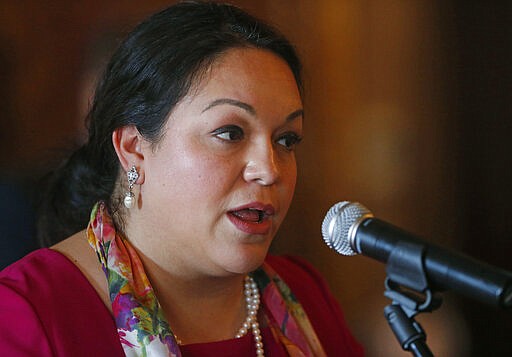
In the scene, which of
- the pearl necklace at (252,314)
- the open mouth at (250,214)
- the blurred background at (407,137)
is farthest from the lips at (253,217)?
the blurred background at (407,137)

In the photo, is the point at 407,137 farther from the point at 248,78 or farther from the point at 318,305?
the point at 248,78

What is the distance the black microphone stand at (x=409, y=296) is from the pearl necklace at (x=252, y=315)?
63cm

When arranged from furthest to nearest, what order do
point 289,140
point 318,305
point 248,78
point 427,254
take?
1. point 318,305
2. point 289,140
3. point 248,78
4. point 427,254

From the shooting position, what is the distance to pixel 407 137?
3111 millimetres

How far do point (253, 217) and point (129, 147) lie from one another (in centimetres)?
31

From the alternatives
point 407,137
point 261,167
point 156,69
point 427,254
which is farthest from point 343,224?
point 407,137

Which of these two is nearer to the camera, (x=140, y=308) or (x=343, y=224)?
(x=343, y=224)

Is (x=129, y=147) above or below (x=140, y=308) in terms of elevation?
above

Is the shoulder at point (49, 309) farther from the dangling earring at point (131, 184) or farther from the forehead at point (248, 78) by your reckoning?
the forehead at point (248, 78)

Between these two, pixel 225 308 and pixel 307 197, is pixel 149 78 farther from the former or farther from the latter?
pixel 307 197

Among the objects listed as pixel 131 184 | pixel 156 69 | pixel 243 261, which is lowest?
pixel 243 261

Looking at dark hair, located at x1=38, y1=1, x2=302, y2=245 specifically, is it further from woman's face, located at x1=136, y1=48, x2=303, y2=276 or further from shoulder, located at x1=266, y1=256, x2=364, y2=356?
shoulder, located at x1=266, y1=256, x2=364, y2=356

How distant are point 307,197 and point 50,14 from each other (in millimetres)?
1358

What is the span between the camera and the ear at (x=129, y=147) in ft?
4.58
